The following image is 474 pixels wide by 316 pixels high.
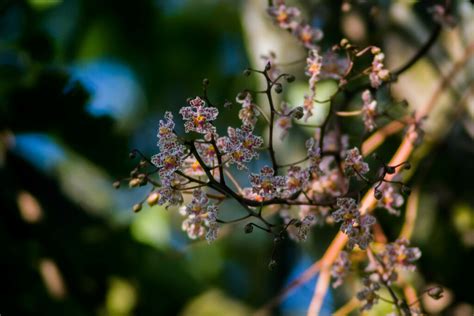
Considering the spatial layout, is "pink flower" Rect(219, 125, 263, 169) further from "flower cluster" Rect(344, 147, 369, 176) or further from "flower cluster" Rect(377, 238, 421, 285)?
"flower cluster" Rect(377, 238, 421, 285)

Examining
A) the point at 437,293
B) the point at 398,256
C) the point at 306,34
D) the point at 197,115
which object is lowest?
the point at 437,293

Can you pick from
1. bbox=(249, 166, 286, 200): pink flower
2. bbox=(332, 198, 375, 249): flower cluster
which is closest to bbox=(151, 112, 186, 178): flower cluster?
bbox=(249, 166, 286, 200): pink flower

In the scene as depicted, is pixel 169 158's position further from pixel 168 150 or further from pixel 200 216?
pixel 200 216

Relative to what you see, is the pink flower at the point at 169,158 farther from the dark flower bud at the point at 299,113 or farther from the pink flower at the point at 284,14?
the pink flower at the point at 284,14

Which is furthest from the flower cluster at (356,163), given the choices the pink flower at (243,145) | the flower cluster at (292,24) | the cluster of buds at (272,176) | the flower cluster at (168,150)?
the flower cluster at (292,24)

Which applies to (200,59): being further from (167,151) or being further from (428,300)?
(167,151)

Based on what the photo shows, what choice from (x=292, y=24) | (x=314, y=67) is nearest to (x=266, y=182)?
(x=314, y=67)
